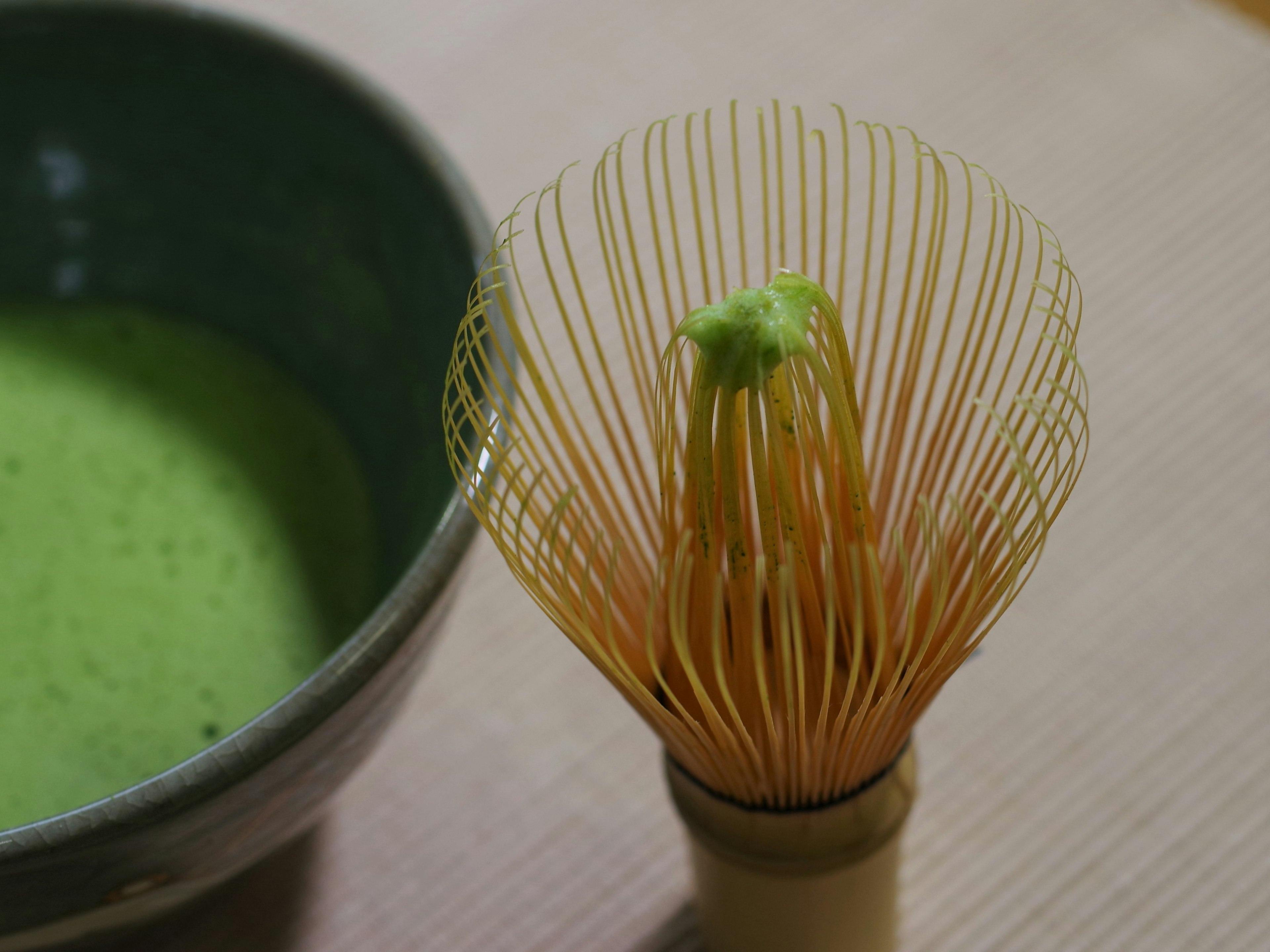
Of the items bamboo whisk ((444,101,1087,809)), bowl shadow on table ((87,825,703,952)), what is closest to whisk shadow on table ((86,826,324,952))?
bowl shadow on table ((87,825,703,952))

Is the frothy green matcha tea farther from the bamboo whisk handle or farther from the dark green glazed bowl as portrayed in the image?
the bamboo whisk handle

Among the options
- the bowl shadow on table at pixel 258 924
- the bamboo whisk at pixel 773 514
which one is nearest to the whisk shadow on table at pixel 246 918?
the bowl shadow on table at pixel 258 924

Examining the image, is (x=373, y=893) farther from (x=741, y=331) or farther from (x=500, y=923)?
(x=741, y=331)

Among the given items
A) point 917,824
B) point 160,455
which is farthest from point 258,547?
point 917,824

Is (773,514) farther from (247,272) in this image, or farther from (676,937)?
(247,272)

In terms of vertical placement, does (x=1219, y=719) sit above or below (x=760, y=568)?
below

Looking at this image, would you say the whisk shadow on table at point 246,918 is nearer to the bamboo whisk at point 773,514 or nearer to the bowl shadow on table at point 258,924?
the bowl shadow on table at point 258,924

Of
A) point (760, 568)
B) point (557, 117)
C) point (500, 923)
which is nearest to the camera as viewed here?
point (760, 568)
